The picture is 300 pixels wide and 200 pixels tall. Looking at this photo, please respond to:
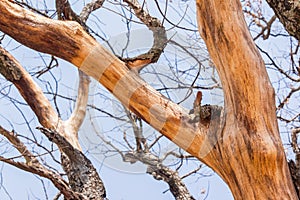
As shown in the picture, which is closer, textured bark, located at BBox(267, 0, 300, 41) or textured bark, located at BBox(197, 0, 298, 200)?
textured bark, located at BBox(197, 0, 298, 200)

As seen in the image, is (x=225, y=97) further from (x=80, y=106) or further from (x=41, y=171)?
(x=80, y=106)

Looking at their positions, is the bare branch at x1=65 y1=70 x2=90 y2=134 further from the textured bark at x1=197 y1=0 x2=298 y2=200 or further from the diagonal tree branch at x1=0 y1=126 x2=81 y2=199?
the textured bark at x1=197 y1=0 x2=298 y2=200

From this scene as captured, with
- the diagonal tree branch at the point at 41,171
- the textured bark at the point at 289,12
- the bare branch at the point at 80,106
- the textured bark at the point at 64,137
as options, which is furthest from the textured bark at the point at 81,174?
the textured bark at the point at 289,12

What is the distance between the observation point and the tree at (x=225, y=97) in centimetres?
129

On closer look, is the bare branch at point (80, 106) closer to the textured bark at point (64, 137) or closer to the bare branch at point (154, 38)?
the textured bark at point (64, 137)

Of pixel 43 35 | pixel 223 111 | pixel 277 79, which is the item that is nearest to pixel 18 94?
pixel 43 35

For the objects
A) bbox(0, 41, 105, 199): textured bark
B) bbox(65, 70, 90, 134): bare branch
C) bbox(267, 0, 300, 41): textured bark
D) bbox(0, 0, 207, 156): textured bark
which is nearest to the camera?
bbox(0, 0, 207, 156): textured bark

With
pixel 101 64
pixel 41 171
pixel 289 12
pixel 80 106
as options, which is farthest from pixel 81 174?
pixel 289 12

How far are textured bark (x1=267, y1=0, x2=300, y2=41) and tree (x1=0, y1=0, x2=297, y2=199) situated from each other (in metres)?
0.30

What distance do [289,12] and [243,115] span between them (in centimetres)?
54

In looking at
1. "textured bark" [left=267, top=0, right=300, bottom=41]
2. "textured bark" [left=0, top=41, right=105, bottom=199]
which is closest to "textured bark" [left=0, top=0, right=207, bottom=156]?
"textured bark" [left=0, top=41, right=105, bottom=199]

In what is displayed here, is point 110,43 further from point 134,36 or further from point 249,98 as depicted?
point 249,98

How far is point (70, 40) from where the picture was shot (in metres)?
1.47

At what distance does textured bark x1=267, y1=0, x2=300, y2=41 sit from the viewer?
1.60 m
